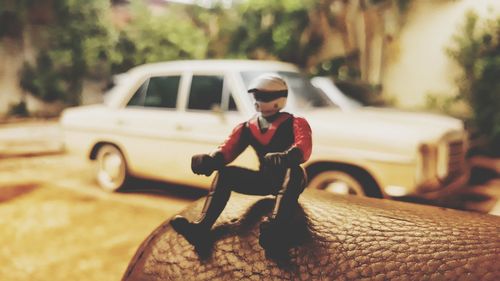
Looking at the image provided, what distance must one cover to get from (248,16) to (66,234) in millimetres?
8683

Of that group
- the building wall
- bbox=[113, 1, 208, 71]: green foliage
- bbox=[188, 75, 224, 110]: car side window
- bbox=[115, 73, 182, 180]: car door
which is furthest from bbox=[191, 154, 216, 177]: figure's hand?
bbox=[113, 1, 208, 71]: green foliage

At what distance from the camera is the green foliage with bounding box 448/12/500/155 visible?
23.0ft

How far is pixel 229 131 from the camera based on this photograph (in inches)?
163

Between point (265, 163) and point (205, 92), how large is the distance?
11.0 ft

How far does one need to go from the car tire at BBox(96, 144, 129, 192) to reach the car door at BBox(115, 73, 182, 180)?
173 millimetres

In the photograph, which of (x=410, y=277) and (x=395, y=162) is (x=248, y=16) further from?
(x=410, y=277)

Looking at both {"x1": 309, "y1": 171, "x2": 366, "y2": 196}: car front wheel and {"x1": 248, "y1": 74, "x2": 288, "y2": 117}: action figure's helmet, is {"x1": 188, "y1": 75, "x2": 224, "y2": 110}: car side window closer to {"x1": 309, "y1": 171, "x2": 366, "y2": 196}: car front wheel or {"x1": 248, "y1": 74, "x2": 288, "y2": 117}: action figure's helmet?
{"x1": 309, "y1": 171, "x2": 366, "y2": 196}: car front wheel

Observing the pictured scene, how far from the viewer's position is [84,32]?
1249 centimetres

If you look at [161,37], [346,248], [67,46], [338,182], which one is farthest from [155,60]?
Answer: [346,248]

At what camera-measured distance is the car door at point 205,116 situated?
416 centimetres

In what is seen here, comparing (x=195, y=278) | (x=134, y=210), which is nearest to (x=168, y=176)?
(x=134, y=210)

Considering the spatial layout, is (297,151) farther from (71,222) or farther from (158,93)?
(158,93)

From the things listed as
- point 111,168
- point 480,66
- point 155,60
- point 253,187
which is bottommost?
point 111,168

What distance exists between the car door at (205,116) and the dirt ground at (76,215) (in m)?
0.70
